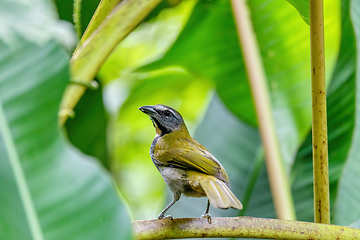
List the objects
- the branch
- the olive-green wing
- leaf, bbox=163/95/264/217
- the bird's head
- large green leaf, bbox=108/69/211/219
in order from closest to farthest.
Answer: the branch < the olive-green wing < the bird's head < leaf, bbox=163/95/264/217 < large green leaf, bbox=108/69/211/219

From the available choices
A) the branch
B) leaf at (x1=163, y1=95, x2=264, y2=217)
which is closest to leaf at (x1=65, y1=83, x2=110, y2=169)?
leaf at (x1=163, y1=95, x2=264, y2=217)

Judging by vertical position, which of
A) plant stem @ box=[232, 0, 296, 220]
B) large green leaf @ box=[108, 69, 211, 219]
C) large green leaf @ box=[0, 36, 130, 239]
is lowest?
large green leaf @ box=[108, 69, 211, 219]

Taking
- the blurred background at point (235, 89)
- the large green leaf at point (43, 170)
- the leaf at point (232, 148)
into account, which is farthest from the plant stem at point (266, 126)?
the large green leaf at point (43, 170)

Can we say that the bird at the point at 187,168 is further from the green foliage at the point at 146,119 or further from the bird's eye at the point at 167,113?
the green foliage at the point at 146,119

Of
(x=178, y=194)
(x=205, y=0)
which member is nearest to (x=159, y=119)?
(x=178, y=194)

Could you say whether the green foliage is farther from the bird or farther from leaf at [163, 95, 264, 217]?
the bird

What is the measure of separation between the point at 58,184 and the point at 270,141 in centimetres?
155

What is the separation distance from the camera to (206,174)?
1.78 m

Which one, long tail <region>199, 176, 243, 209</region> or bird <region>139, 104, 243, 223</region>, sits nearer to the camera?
long tail <region>199, 176, 243, 209</region>

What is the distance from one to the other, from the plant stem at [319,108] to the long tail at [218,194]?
271 mm

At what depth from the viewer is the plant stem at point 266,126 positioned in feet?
7.62

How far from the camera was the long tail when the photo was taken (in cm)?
139

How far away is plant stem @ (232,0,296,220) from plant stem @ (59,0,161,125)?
905 mm

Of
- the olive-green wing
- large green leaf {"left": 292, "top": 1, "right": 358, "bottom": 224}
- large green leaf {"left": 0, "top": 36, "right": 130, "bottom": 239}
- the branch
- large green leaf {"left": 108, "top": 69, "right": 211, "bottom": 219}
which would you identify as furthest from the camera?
large green leaf {"left": 108, "top": 69, "right": 211, "bottom": 219}
